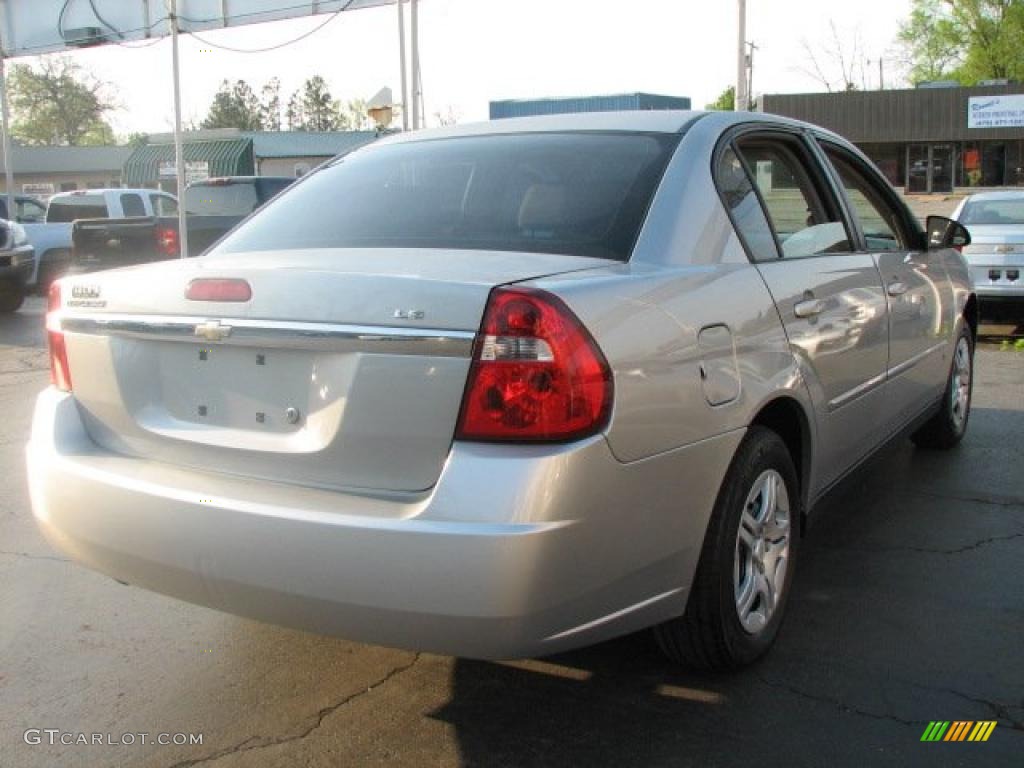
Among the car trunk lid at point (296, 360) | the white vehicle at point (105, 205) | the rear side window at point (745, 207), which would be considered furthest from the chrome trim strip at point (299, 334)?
the white vehicle at point (105, 205)

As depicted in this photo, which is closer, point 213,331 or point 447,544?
point 447,544

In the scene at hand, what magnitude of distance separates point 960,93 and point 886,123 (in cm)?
329

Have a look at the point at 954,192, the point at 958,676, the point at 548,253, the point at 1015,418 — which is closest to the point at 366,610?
the point at 548,253

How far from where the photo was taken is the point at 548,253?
2.96 metres

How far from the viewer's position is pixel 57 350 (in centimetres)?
318

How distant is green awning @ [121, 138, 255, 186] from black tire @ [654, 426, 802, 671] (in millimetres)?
42064

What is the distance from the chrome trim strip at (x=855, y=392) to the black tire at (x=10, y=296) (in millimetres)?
11760

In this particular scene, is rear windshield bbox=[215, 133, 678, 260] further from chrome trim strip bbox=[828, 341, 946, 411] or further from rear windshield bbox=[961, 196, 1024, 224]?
rear windshield bbox=[961, 196, 1024, 224]

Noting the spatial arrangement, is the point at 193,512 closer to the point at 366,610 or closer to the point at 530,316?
the point at 366,610

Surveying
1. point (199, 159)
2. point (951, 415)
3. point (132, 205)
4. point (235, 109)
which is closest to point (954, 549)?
point (951, 415)

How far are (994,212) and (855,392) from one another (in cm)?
864

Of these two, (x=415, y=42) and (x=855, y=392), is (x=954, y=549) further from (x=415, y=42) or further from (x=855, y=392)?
(x=415, y=42)

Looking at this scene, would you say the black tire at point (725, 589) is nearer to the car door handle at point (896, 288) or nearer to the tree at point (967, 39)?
the car door handle at point (896, 288)

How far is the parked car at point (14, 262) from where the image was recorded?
42.2 ft
